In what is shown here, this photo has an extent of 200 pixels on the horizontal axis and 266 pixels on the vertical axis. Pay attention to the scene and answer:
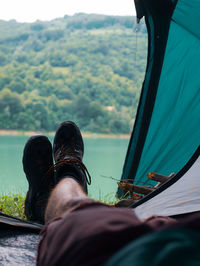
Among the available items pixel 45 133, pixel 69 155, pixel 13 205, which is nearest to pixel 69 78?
pixel 45 133

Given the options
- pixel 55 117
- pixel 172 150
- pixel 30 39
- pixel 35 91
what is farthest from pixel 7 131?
pixel 172 150

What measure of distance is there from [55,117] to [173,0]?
869 inches

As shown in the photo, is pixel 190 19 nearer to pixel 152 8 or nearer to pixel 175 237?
pixel 152 8

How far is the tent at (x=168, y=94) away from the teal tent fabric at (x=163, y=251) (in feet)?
3.45

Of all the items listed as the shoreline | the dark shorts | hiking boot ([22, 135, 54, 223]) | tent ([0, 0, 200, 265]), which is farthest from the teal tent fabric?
the shoreline

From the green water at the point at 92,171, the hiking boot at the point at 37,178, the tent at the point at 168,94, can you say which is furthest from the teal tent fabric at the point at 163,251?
the green water at the point at 92,171

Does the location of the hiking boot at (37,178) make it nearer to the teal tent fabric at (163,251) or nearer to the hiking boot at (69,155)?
the hiking boot at (69,155)

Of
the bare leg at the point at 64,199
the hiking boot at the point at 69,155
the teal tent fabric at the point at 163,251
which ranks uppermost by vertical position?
the teal tent fabric at the point at 163,251

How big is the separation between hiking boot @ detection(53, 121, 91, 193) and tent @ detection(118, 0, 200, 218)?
1.16 ft

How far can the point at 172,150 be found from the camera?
1626mm

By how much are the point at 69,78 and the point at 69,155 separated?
89.9ft

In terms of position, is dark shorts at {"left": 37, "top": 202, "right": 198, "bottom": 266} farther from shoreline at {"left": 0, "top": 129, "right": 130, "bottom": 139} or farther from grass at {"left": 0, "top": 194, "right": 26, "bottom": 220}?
shoreline at {"left": 0, "top": 129, "right": 130, "bottom": 139}

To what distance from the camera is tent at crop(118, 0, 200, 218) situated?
1.49 m

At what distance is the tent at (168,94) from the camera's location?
1494 mm
